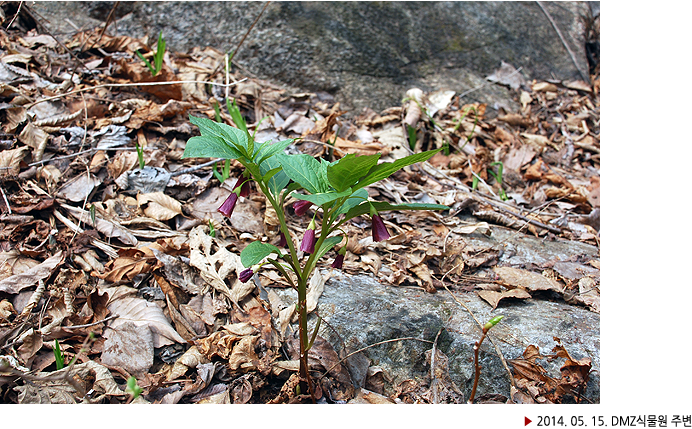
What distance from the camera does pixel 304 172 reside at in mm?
1088

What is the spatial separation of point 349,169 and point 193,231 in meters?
1.17

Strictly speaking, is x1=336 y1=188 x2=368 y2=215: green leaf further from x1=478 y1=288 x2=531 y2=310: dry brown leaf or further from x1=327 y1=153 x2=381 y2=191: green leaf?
x1=478 y1=288 x2=531 y2=310: dry brown leaf

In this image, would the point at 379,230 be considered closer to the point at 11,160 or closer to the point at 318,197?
the point at 318,197

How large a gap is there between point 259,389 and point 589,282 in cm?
159

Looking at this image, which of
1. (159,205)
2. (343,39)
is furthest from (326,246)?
(343,39)

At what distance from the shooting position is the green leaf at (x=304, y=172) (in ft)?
3.50

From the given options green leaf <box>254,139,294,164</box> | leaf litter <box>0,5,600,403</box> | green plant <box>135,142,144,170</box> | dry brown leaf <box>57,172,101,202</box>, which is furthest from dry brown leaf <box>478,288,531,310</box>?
dry brown leaf <box>57,172,101,202</box>

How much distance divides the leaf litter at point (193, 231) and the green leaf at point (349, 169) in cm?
46

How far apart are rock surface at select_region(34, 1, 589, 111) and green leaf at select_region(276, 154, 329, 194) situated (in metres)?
2.27

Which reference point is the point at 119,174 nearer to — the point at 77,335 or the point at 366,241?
the point at 77,335

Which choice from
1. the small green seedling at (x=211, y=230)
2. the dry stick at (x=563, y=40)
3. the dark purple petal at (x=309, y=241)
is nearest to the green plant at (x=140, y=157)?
the small green seedling at (x=211, y=230)

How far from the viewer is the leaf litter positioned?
1406 mm

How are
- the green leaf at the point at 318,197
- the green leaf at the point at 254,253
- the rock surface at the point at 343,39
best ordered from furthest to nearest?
the rock surface at the point at 343,39 < the green leaf at the point at 254,253 < the green leaf at the point at 318,197

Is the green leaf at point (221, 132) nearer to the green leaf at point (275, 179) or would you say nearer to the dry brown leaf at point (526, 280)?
the green leaf at point (275, 179)
